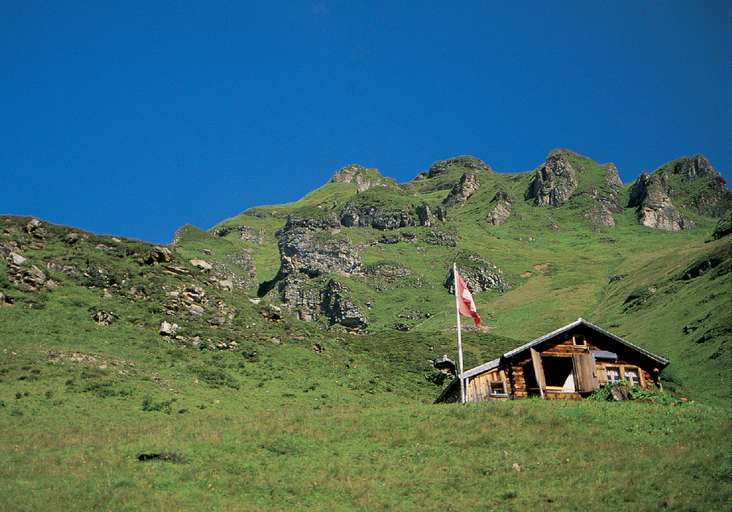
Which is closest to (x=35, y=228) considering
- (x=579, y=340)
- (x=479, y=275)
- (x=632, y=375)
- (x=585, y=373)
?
(x=579, y=340)

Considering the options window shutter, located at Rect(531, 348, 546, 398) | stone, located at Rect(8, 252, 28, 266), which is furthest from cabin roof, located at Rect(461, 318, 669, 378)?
stone, located at Rect(8, 252, 28, 266)

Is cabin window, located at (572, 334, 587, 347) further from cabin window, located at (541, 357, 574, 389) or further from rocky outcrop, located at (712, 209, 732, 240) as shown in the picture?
rocky outcrop, located at (712, 209, 732, 240)

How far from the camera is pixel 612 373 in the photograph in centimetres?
4238

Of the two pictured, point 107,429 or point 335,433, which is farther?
point 107,429

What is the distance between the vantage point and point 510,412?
3347 centimetres

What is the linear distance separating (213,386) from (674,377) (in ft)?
144

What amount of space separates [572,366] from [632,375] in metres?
3.97

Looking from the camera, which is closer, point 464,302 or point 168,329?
point 464,302

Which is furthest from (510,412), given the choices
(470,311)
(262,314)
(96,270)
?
(96,270)

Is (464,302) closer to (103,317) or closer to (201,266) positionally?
(103,317)

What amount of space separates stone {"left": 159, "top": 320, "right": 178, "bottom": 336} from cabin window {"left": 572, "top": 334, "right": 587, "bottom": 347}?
106ft

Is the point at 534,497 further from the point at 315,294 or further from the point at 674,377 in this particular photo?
the point at 315,294

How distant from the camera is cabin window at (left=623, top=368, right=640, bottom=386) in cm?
4244

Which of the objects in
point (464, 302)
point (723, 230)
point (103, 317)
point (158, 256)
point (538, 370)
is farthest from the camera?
point (723, 230)
